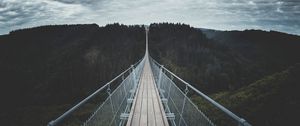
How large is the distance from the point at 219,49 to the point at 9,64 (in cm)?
10443

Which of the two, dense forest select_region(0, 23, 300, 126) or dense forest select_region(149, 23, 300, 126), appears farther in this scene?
dense forest select_region(0, 23, 300, 126)

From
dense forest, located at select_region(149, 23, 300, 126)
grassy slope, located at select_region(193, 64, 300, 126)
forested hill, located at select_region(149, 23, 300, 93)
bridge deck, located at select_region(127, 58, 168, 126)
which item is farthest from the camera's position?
A: forested hill, located at select_region(149, 23, 300, 93)

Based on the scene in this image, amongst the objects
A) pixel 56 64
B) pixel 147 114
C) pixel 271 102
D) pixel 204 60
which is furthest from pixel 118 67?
pixel 147 114

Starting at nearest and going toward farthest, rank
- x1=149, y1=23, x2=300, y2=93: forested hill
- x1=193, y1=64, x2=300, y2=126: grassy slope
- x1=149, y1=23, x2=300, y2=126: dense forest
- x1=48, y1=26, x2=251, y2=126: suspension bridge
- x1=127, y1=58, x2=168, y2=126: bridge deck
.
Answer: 1. x1=48, y1=26, x2=251, y2=126: suspension bridge
2. x1=127, y1=58, x2=168, y2=126: bridge deck
3. x1=193, y1=64, x2=300, y2=126: grassy slope
4. x1=149, y1=23, x2=300, y2=126: dense forest
5. x1=149, y1=23, x2=300, y2=93: forested hill

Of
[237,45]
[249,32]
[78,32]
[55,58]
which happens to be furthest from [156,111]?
[249,32]

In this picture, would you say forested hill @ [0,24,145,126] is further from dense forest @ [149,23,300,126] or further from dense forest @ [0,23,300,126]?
dense forest @ [149,23,300,126]

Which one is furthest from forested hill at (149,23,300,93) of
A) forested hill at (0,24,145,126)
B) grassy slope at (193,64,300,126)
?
grassy slope at (193,64,300,126)

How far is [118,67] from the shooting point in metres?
79.6

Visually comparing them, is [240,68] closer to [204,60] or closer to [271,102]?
[204,60]

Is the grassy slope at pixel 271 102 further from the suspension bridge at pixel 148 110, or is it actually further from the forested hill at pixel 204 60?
the forested hill at pixel 204 60

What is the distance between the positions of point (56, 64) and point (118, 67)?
149 feet

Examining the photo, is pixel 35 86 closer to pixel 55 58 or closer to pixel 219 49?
pixel 55 58

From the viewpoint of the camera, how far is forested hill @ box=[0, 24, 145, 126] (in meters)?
70.1

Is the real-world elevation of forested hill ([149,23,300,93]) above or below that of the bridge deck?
below
